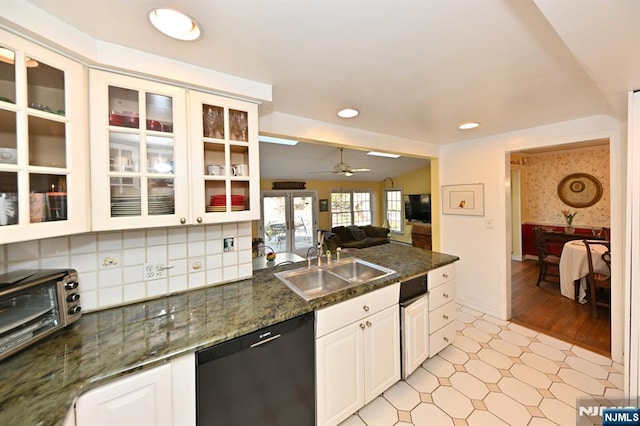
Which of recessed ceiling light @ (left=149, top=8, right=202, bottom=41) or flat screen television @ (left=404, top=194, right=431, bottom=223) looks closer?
recessed ceiling light @ (left=149, top=8, right=202, bottom=41)

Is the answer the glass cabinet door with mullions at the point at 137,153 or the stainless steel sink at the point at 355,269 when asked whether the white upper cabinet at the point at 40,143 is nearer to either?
the glass cabinet door with mullions at the point at 137,153

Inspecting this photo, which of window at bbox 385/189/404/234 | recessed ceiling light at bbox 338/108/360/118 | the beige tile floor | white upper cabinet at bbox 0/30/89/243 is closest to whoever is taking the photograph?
white upper cabinet at bbox 0/30/89/243

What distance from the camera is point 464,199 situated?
119 inches

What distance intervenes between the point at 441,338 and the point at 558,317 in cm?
181

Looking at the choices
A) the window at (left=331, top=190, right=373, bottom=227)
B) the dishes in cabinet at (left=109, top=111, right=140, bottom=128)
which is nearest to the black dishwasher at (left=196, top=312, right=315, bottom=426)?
the dishes in cabinet at (left=109, top=111, right=140, bottom=128)

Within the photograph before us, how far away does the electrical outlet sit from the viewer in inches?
54.9

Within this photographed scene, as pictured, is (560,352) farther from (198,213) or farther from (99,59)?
(99,59)

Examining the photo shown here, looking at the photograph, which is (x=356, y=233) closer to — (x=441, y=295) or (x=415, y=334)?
(x=441, y=295)

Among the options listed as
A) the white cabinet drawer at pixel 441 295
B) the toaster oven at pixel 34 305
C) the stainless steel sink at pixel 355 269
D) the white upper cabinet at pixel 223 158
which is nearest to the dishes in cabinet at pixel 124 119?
the white upper cabinet at pixel 223 158

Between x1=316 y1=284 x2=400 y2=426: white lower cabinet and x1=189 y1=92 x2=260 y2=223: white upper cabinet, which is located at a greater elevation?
x1=189 y1=92 x2=260 y2=223: white upper cabinet

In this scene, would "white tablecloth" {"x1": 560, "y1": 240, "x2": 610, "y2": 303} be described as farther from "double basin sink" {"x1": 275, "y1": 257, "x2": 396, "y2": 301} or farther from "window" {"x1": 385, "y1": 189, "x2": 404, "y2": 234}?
"window" {"x1": 385, "y1": 189, "x2": 404, "y2": 234}

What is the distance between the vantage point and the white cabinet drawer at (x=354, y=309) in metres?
1.37

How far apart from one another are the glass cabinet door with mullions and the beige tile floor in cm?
177

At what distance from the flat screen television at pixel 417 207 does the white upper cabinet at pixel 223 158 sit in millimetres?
6189
